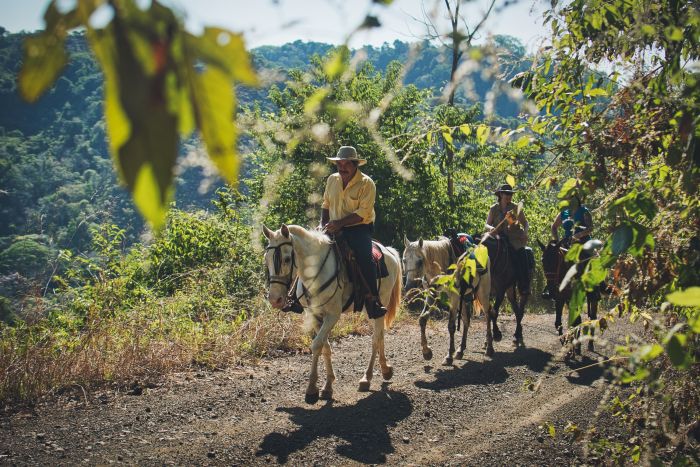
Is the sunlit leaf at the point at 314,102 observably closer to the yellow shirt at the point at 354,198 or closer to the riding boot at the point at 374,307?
the yellow shirt at the point at 354,198

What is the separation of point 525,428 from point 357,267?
2498mm

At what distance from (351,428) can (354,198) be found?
2569 mm

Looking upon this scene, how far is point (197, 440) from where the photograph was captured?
5.48 m

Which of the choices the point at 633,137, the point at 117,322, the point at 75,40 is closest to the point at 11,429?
the point at 117,322

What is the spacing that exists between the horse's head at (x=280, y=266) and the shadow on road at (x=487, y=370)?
90.6 inches

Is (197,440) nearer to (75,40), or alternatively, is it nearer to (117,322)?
(117,322)

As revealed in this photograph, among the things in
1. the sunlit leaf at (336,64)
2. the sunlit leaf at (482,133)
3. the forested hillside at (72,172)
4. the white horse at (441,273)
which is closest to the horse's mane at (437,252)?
the white horse at (441,273)

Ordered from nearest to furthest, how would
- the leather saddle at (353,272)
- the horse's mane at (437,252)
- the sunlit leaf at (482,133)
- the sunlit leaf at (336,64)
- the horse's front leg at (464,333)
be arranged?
the sunlit leaf at (336,64) < the sunlit leaf at (482,133) < the leather saddle at (353,272) < the horse's mane at (437,252) < the horse's front leg at (464,333)

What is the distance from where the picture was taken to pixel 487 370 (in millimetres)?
8500

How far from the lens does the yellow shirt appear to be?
691 centimetres

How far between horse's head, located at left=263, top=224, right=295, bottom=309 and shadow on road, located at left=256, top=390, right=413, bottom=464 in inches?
48.4

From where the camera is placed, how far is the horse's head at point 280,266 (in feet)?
21.3

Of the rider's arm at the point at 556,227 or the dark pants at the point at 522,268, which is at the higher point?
the rider's arm at the point at 556,227

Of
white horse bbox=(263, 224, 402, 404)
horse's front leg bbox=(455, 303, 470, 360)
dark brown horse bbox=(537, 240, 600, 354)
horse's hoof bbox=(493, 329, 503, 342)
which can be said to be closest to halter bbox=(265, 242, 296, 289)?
white horse bbox=(263, 224, 402, 404)
